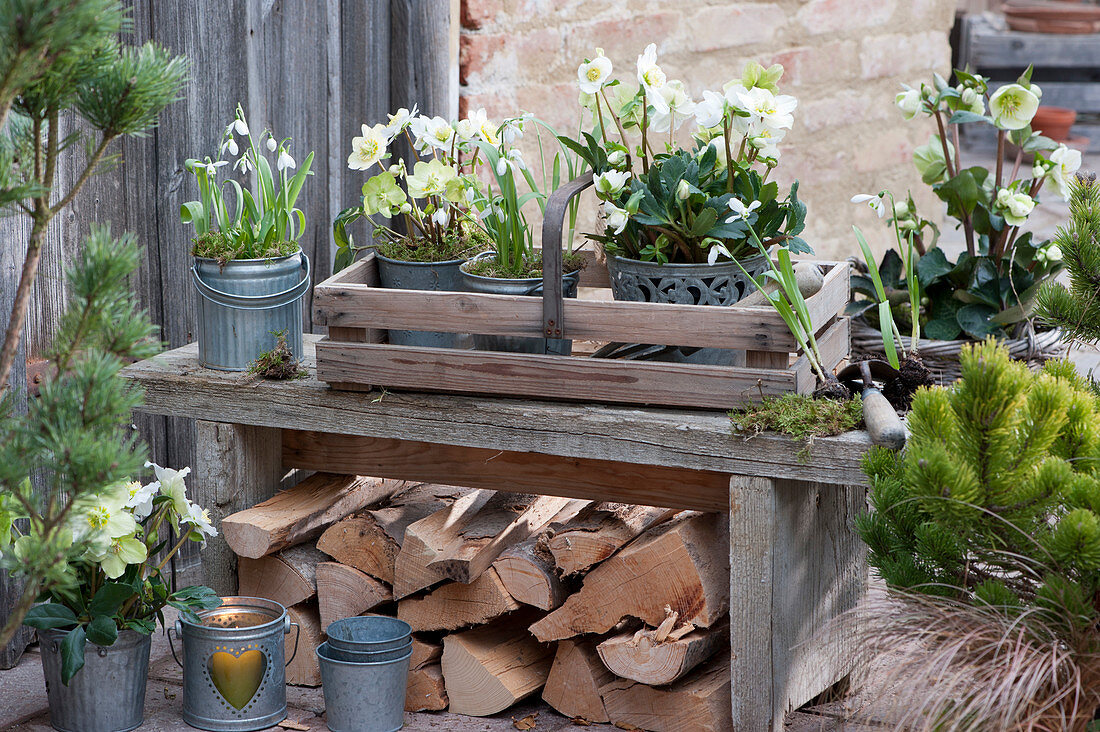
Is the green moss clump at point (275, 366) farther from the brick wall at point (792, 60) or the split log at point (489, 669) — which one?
the brick wall at point (792, 60)

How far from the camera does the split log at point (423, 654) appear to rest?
2266 mm

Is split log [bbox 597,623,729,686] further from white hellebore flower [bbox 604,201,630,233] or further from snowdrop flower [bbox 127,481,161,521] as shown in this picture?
snowdrop flower [bbox 127,481,161,521]

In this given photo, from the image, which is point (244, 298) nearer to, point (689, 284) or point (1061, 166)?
point (689, 284)

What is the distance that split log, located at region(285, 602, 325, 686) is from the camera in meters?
2.32

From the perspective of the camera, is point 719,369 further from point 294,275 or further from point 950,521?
point 294,275

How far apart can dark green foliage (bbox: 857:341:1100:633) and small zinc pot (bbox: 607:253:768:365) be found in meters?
0.47

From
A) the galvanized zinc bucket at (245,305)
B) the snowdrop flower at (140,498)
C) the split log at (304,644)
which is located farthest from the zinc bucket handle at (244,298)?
the split log at (304,644)

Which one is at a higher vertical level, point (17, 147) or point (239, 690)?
point (17, 147)

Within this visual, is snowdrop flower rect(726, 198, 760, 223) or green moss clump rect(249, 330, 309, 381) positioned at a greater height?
snowdrop flower rect(726, 198, 760, 223)

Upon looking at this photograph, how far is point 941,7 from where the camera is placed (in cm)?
460

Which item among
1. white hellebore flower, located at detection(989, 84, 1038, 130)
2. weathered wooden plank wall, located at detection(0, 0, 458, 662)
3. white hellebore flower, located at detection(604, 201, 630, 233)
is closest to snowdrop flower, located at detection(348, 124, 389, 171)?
white hellebore flower, located at detection(604, 201, 630, 233)

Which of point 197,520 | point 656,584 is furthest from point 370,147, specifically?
point 656,584

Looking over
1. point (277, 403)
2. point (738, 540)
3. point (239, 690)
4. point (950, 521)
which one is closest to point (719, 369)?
point (738, 540)

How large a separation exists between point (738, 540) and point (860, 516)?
0.24 m
